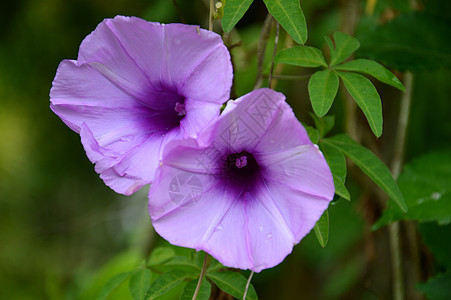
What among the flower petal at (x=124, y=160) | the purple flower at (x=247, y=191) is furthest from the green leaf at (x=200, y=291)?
the flower petal at (x=124, y=160)

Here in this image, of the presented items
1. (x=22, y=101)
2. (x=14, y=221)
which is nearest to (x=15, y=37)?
(x=22, y=101)

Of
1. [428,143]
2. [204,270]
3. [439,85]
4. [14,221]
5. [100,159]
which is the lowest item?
[14,221]

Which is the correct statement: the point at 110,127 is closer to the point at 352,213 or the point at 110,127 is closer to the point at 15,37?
the point at 352,213

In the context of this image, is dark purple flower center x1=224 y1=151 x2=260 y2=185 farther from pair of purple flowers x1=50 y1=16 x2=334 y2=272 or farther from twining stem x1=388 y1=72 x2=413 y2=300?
twining stem x1=388 y1=72 x2=413 y2=300

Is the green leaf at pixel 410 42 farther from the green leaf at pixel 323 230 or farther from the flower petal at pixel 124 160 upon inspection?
the flower petal at pixel 124 160

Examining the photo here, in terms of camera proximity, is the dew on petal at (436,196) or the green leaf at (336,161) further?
the dew on petal at (436,196)

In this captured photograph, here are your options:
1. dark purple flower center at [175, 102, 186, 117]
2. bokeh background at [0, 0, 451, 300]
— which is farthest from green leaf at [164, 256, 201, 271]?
bokeh background at [0, 0, 451, 300]

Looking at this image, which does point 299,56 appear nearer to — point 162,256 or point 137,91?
point 137,91

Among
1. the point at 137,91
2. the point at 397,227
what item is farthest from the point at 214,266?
the point at 397,227
